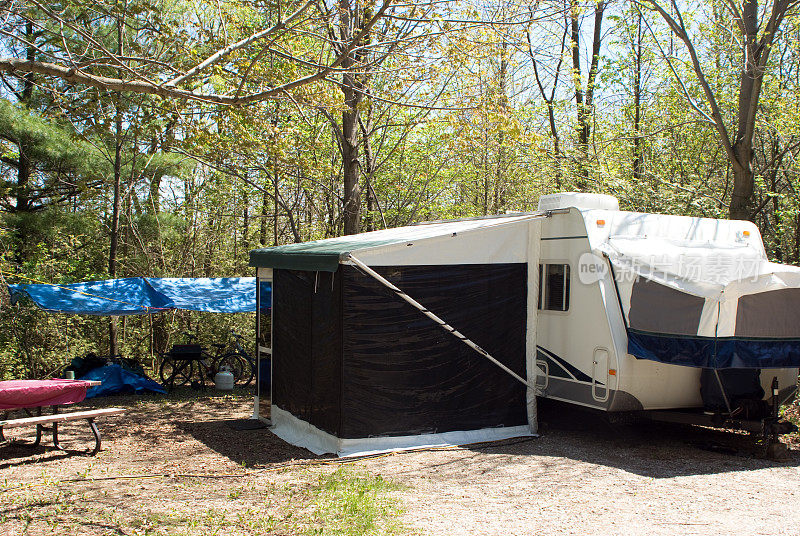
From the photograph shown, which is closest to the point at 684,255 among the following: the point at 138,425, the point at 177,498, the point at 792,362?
the point at 792,362

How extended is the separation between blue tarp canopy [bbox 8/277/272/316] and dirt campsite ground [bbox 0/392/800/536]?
3.16 m

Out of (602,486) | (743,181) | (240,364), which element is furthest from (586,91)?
(602,486)

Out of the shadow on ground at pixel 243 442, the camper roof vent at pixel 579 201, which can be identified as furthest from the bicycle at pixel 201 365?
the camper roof vent at pixel 579 201

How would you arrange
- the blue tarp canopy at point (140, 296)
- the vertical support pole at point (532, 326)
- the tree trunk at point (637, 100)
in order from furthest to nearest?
the tree trunk at point (637, 100)
the blue tarp canopy at point (140, 296)
the vertical support pole at point (532, 326)

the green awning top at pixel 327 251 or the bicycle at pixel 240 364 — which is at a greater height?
the green awning top at pixel 327 251

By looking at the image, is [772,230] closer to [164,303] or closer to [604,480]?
[604,480]

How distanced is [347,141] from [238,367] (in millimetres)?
4636

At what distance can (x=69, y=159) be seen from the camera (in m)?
15.3

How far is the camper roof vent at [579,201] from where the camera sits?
26.3 ft

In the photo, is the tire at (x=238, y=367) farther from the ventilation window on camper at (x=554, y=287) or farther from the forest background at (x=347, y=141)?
the ventilation window on camper at (x=554, y=287)

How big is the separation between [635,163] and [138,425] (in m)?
14.1

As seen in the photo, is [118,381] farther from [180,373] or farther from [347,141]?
[347,141]

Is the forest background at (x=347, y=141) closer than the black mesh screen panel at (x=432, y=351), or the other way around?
the black mesh screen panel at (x=432, y=351)

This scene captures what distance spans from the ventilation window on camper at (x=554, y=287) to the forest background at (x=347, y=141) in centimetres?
232
